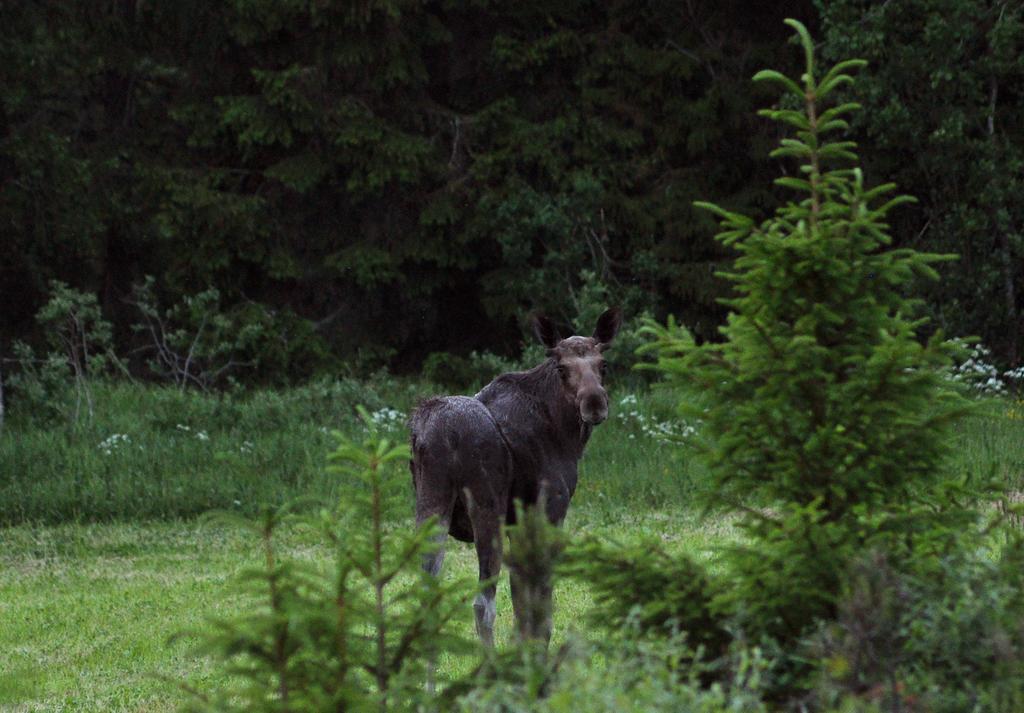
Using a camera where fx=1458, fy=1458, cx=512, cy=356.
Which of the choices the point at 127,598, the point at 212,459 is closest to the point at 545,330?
the point at 127,598

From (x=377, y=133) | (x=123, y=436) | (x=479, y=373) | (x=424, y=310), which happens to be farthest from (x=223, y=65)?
(x=123, y=436)

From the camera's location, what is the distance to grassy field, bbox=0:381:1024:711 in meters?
9.57

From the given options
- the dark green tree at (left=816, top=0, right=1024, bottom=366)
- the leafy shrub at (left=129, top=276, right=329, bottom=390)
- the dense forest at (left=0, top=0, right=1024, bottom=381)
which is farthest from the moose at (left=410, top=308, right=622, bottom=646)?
the leafy shrub at (left=129, top=276, right=329, bottom=390)

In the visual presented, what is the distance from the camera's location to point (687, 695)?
13.4ft

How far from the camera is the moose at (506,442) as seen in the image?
25.7 feet

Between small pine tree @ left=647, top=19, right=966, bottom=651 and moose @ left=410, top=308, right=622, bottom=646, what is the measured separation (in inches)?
112

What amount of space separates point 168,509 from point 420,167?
38.6 ft

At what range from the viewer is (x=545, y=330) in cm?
819

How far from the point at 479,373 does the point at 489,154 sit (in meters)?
4.05

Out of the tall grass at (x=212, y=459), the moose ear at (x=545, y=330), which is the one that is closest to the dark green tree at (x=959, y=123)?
the tall grass at (x=212, y=459)

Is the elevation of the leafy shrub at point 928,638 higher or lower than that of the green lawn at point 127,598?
higher

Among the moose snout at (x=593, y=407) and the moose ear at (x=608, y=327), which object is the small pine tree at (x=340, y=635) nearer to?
the moose snout at (x=593, y=407)

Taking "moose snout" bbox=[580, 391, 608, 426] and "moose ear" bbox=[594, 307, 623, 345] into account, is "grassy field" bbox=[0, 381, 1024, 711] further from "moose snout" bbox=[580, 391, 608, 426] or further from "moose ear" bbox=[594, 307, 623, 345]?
"moose snout" bbox=[580, 391, 608, 426]

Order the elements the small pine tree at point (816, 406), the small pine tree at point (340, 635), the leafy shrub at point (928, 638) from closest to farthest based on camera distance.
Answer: the leafy shrub at point (928, 638) → the small pine tree at point (340, 635) → the small pine tree at point (816, 406)
